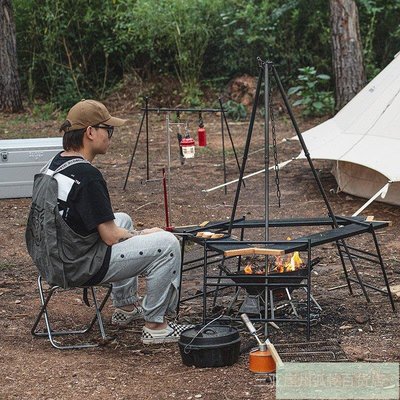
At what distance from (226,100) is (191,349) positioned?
11.4 m

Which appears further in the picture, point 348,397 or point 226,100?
point 226,100

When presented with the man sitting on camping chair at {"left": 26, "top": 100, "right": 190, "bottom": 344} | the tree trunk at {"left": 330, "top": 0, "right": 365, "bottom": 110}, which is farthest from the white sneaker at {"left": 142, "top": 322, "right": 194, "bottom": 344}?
the tree trunk at {"left": 330, "top": 0, "right": 365, "bottom": 110}

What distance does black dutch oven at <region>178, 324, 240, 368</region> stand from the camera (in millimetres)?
5008

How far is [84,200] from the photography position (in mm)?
5211

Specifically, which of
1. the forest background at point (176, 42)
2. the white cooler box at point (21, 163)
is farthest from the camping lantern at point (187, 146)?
the forest background at point (176, 42)

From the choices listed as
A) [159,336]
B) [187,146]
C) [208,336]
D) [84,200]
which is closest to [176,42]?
[187,146]

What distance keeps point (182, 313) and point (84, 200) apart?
1.31m

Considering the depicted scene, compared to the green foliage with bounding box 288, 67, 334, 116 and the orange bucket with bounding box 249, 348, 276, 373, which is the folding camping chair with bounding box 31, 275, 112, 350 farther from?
the green foliage with bounding box 288, 67, 334, 116

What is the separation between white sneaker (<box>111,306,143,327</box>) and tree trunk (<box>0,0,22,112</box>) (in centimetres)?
1041

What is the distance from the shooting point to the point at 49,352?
5430mm

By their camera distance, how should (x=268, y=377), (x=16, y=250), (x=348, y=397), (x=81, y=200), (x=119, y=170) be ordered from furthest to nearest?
(x=119, y=170), (x=16, y=250), (x=81, y=200), (x=268, y=377), (x=348, y=397)

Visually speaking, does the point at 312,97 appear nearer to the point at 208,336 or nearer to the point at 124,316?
the point at 124,316

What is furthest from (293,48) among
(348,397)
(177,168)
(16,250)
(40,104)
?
Answer: (348,397)

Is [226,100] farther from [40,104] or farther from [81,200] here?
[81,200]
